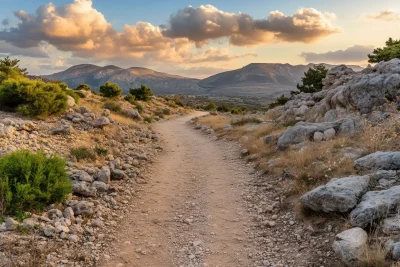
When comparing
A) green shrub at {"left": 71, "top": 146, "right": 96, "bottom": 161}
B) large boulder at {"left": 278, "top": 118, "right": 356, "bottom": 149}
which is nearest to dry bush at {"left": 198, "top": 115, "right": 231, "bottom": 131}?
large boulder at {"left": 278, "top": 118, "right": 356, "bottom": 149}

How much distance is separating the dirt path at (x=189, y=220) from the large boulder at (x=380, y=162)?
3.40 m

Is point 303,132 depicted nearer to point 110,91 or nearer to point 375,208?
point 375,208

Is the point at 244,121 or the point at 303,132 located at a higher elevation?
the point at 303,132

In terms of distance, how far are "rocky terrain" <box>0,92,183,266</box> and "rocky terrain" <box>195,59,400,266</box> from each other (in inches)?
167

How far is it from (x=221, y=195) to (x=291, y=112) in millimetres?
15806

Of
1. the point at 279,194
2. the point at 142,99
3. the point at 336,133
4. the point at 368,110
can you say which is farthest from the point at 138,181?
the point at 142,99

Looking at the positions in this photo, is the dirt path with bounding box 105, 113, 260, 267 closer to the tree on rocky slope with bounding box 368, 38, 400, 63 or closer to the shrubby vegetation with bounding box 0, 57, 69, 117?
the shrubby vegetation with bounding box 0, 57, 69, 117

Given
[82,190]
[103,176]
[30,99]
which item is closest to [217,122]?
[30,99]

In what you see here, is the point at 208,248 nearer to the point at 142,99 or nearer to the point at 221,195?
the point at 221,195

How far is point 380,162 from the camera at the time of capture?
25.5 ft

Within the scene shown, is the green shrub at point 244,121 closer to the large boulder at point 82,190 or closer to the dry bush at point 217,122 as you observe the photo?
the dry bush at point 217,122

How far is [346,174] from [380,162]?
882 millimetres

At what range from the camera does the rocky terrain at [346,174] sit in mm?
5289

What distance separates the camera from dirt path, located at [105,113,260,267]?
20.3ft
